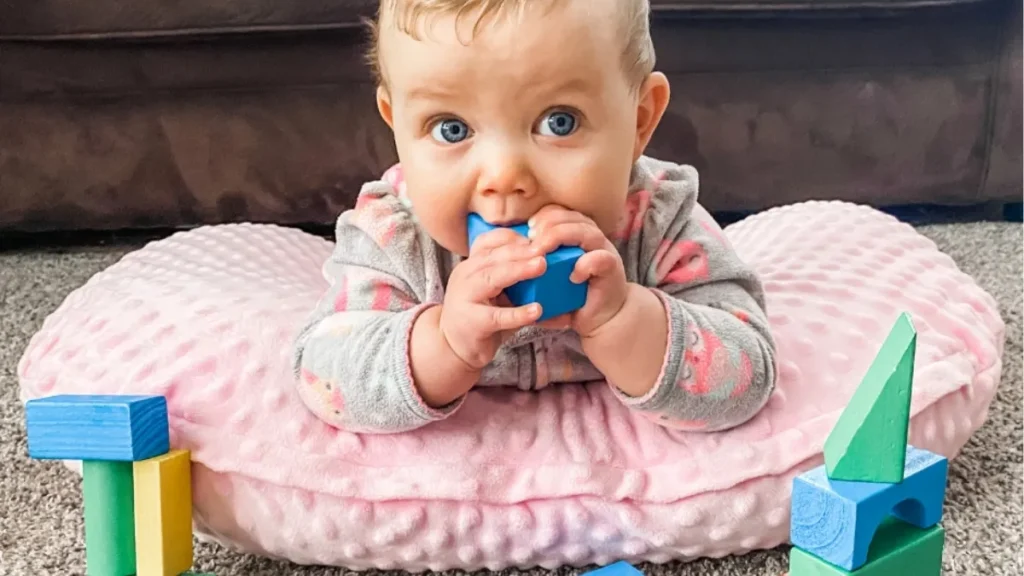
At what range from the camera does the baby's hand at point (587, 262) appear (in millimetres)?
611

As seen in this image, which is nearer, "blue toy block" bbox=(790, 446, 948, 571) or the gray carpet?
"blue toy block" bbox=(790, 446, 948, 571)

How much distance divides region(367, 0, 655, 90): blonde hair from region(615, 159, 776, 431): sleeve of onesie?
0.13 m

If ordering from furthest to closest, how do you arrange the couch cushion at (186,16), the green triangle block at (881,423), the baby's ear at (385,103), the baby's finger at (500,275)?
the couch cushion at (186,16), the baby's ear at (385,103), the baby's finger at (500,275), the green triangle block at (881,423)

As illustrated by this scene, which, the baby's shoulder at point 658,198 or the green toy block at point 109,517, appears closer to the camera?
the green toy block at point 109,517

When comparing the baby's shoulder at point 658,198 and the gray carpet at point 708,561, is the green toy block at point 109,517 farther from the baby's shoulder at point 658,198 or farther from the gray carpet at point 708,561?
the baby's shoulder at point 658,198

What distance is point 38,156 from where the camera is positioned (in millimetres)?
1554

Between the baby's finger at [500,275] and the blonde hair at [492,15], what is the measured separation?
0.14m

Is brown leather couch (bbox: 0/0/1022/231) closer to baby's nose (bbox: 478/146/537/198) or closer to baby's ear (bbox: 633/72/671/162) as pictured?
baby's ear (bbox: 633/72/671/162)

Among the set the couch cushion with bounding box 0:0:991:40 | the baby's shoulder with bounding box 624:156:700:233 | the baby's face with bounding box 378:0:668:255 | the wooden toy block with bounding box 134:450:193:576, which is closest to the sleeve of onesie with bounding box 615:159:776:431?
the baby's shoulder with bounding box 624:156:700:233

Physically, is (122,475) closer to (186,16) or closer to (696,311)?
(696,311)

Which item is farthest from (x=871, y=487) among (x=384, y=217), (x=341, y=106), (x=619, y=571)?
(x=341, y=106)

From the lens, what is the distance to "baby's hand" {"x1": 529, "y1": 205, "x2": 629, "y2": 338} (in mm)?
611

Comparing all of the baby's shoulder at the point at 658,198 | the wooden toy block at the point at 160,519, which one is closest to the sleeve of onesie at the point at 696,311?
the baby's shoulder at the point at 658,198

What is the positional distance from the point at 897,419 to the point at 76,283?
48.2 inches
